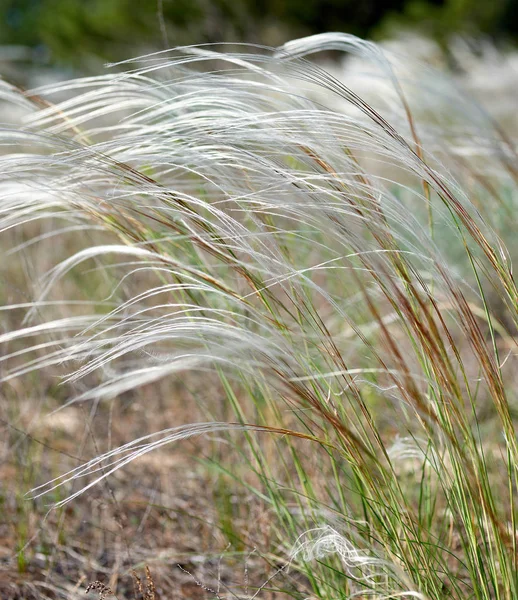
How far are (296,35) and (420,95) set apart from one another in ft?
29.2

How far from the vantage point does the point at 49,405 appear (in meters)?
2.13

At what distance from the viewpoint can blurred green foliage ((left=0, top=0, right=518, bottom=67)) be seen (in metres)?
9.23

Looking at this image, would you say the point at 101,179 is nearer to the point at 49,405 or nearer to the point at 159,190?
the point at 159,190

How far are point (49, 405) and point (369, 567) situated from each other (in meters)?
1.37

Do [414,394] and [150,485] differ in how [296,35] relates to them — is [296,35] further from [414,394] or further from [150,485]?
[414,394]

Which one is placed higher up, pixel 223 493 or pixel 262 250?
pixel 262 250

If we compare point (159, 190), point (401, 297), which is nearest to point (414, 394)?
point (401, 297)

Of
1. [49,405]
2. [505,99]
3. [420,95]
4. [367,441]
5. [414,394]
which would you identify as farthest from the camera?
[505,99]

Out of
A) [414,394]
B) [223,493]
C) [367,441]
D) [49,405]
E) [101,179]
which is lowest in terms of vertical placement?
[49,405]

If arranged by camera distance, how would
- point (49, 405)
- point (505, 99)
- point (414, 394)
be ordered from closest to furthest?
1. point (414, 394)
2. point (49, 405)
3. point (505, 99)

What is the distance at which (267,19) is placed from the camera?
10922mm

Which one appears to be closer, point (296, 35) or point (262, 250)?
point (262, 250)

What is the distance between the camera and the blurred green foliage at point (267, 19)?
923 centimetres

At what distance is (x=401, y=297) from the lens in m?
0.72
